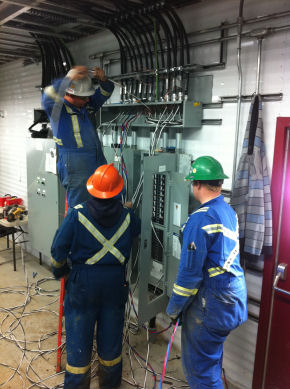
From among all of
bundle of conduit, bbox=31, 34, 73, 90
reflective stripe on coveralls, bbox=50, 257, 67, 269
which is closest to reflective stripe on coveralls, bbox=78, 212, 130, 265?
reflective stripe on coveralls, bbox=50, 257, 67, 269

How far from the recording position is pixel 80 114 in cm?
267

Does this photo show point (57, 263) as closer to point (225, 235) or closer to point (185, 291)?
point (185, 291)

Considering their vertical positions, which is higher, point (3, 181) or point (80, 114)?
point (80, 114)

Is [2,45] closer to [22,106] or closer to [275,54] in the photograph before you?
[22,106]

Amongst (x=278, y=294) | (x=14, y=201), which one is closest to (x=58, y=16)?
(x=14, y=201)

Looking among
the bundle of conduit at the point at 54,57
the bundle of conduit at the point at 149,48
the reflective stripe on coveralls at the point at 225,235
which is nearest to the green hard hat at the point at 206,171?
the reflective stripe on coveralls at the point at 225,235

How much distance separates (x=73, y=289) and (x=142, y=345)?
4.26 ft

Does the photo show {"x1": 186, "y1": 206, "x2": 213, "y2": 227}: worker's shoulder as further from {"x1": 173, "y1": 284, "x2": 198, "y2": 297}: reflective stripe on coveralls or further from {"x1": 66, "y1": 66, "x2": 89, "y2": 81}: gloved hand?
{"x1": 66, "y1": 66, "x2": 89, "y2": 81}: gloved hand

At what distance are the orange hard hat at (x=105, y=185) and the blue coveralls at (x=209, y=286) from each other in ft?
1.80

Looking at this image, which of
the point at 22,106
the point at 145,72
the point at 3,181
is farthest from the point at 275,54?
the point at 3,181

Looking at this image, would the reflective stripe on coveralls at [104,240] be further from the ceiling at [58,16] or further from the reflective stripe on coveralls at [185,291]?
the ceiling at [58,16]

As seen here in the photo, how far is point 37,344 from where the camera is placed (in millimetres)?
3152

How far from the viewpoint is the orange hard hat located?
7.08 ft

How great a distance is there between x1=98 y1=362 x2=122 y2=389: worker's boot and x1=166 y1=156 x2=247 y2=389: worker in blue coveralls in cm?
68
